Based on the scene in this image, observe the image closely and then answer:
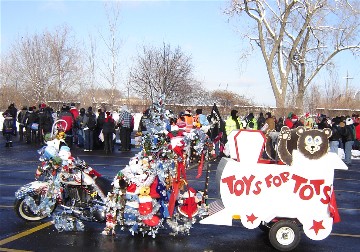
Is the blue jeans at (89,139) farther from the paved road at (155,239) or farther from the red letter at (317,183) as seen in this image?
the red letter at (317,183)

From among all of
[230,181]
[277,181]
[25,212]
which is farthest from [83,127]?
[277,181]

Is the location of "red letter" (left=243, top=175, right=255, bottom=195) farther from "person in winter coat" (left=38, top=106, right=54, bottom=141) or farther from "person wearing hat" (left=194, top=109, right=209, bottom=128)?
"person in winter coat" (left=38, top=106, right=54, bottom=141)

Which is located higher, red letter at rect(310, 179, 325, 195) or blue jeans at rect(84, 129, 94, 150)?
red letter at rect(310, 179, 325, 195)

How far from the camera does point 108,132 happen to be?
18.0 m

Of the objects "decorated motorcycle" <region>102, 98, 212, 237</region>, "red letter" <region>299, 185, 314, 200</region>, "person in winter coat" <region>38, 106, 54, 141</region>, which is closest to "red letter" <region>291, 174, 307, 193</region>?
"red letter" <region>299, 185, 314, 200</region>

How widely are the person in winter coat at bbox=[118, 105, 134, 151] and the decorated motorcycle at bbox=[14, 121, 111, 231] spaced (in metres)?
10.8

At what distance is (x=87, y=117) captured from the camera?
18547 mm

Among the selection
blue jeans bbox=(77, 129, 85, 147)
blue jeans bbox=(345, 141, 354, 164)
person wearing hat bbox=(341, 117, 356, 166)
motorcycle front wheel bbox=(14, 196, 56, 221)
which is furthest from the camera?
blue jeans bbox=(77, 129, 85, 147)

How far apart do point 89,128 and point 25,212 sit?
11.1m

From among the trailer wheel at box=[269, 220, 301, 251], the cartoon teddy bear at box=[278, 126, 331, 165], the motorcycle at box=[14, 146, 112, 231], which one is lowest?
the trailer wheel at box=[269, 220, 301, 251]

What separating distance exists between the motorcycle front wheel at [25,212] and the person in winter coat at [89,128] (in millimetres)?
10929

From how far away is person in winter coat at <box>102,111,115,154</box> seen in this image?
58.1 ft

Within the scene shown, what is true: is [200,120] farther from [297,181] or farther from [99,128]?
[297,181]

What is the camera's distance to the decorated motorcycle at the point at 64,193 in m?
7.07
